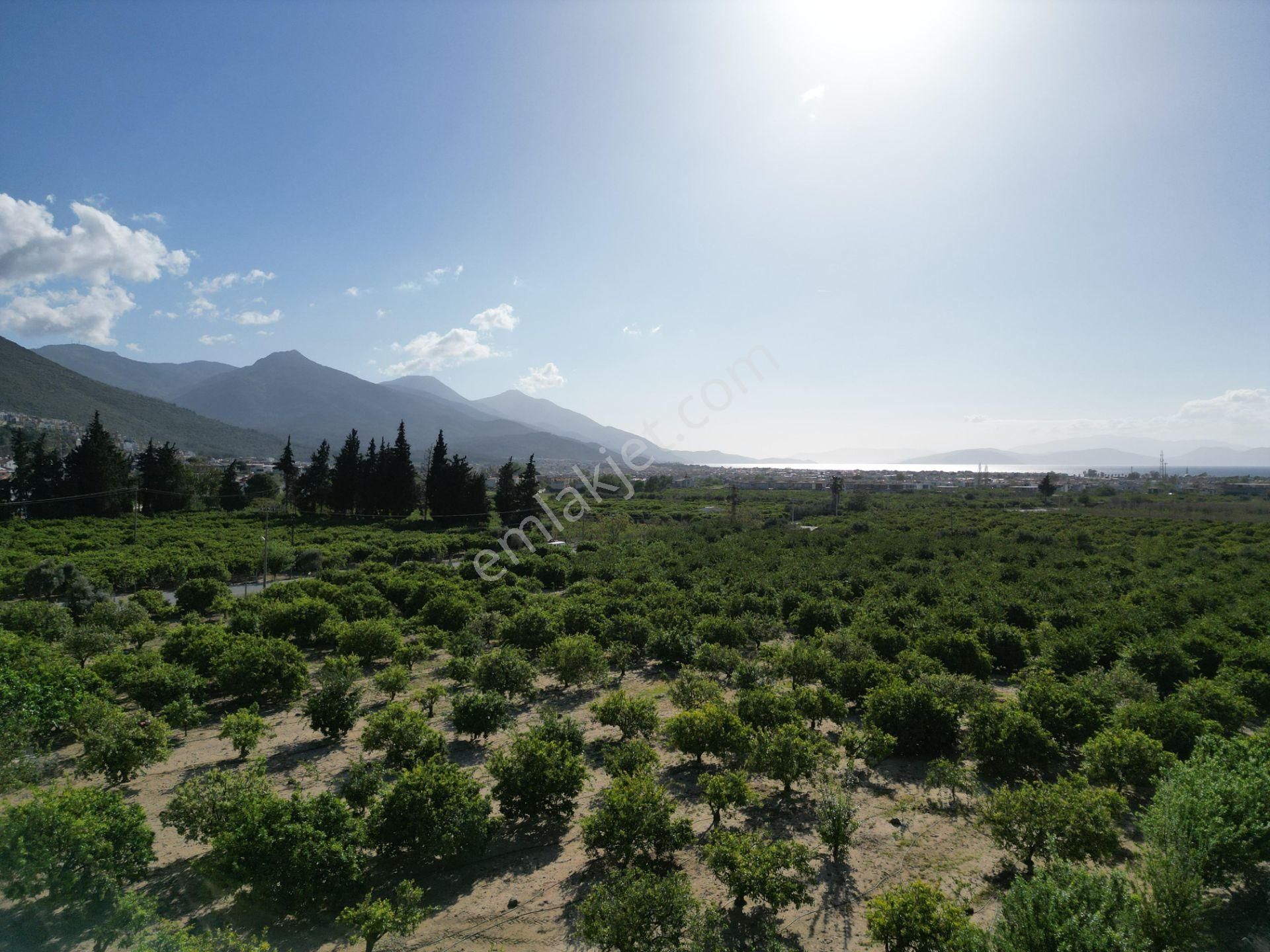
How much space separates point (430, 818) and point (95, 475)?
211 feet

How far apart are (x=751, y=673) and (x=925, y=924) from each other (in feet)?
29.8

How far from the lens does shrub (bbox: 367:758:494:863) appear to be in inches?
346

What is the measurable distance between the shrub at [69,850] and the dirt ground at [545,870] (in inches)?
31.2

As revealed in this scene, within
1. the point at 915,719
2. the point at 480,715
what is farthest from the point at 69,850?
the point at 915,719

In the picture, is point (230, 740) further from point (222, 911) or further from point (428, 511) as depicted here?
point (428, 511)

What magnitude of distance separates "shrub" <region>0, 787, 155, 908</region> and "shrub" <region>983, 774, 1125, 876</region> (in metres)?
13.2

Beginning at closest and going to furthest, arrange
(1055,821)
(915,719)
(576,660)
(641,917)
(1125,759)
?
(641,917), (1055,821), (1125,759), (915,719), (576,660)

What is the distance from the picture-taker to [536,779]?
1014 centimetres

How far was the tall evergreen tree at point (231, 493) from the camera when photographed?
62688 millimetres

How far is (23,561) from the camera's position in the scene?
92.1 feet

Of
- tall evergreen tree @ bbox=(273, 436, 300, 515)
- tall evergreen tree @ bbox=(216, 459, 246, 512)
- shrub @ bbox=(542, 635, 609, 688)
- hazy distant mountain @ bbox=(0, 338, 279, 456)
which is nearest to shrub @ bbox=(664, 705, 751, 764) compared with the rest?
shrub @ bbox=(542, 635, 609, 688)

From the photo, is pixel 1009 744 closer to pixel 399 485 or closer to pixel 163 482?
pixel 399 485

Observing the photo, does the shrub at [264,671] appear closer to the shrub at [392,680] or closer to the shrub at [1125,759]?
the shrub at [392,680]

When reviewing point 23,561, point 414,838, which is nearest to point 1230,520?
point 414,838
